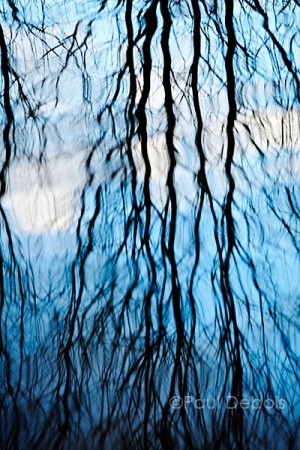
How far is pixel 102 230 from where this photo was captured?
1.56 m

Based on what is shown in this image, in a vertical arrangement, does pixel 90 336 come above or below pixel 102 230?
below

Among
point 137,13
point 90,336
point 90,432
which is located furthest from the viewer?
point 137,13

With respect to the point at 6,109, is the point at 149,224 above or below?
below

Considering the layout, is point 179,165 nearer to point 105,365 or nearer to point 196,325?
point 196,325

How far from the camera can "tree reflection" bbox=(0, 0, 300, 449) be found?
132 centimetres

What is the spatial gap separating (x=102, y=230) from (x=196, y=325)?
13.4 inches

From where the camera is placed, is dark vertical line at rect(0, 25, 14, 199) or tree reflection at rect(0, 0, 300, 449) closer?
tree reflection at rect(0, 0, 300, 449)

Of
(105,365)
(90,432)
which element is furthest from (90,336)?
(90,432)

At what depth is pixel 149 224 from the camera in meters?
1.55

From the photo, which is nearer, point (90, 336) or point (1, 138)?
point (90, 336)

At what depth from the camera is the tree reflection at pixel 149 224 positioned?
52.1 inches

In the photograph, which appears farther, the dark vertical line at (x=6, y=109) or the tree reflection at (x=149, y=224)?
the dark vertical line at (x=6, y=109)

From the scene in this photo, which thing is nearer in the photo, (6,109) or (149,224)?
(149,224)

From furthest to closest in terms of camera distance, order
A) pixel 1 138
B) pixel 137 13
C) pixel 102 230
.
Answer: pixel 137 13 < pixel 1 138 < pixel 102 230
